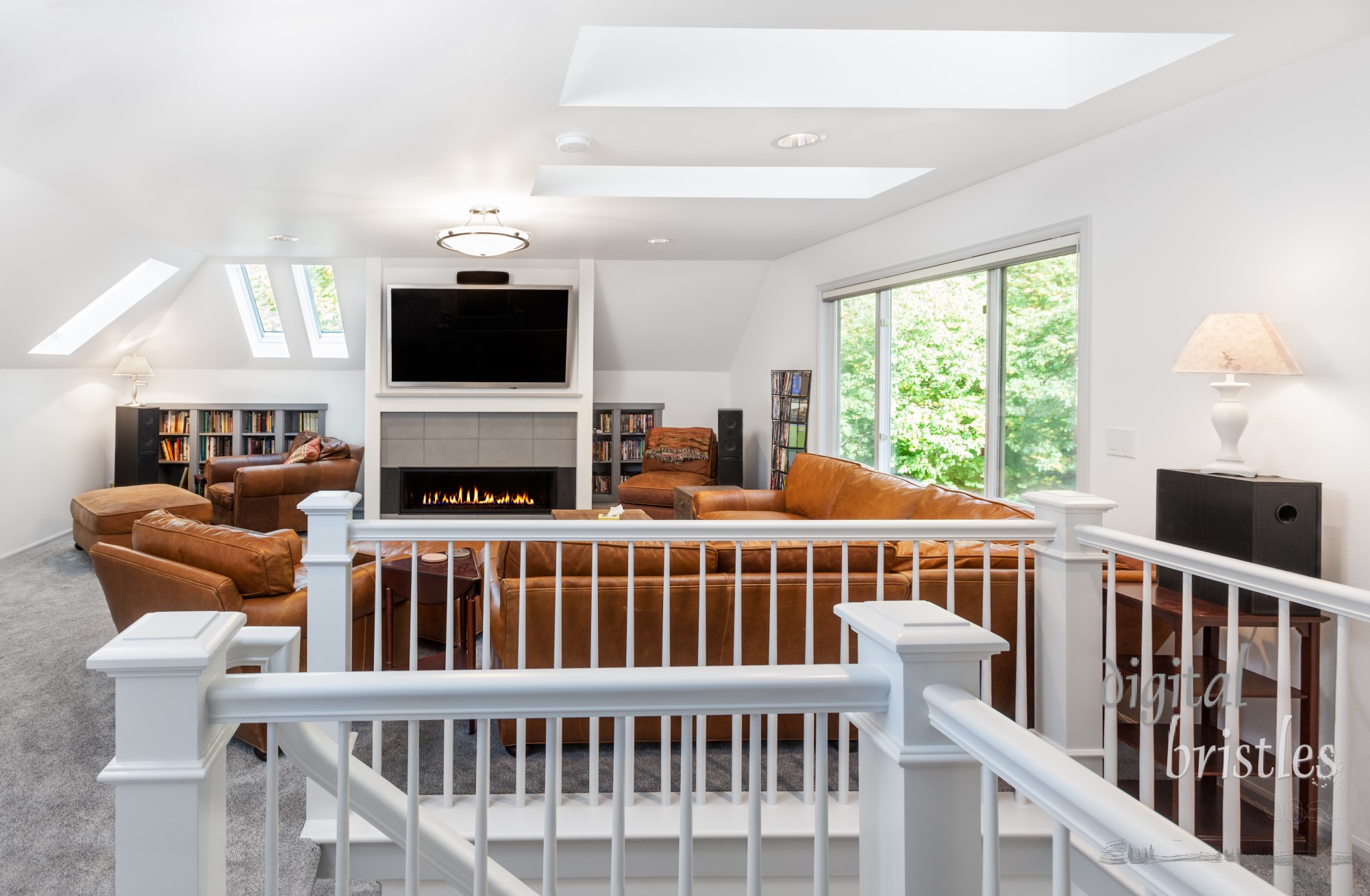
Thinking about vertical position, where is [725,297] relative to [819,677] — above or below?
above

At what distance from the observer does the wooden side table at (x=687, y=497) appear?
557 cm

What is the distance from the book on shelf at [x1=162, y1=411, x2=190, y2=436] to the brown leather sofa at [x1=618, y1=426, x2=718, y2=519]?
437 cm

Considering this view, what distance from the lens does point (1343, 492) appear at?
2482 millimetres

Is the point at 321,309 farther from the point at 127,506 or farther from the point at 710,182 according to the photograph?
the point at 710,182

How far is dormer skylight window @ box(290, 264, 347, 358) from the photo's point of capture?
718 cm

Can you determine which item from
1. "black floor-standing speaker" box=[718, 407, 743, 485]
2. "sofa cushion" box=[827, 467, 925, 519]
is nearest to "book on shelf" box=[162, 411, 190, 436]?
"black floor-standing speaker" box=[718, 407, 743, 485]

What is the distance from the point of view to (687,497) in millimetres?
5750

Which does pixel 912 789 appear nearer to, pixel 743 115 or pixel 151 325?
pixel 743 115

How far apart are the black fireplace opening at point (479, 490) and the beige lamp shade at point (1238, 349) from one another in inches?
219

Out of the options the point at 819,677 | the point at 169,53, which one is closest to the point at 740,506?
the point at 169,53

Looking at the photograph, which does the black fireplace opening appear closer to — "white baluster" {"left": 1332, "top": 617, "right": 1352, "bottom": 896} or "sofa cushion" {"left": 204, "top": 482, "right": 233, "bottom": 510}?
"sofa cushion" {"left": 204, "top": 482, "right": 233, "bottom": 510}

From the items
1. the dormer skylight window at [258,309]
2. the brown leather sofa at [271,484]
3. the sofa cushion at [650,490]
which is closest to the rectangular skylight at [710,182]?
the sofa cushion at [650,490]

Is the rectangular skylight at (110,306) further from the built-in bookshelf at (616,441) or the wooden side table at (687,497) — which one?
the wooden side table at (687,497)

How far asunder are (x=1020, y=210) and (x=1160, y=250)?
0.90 metres
